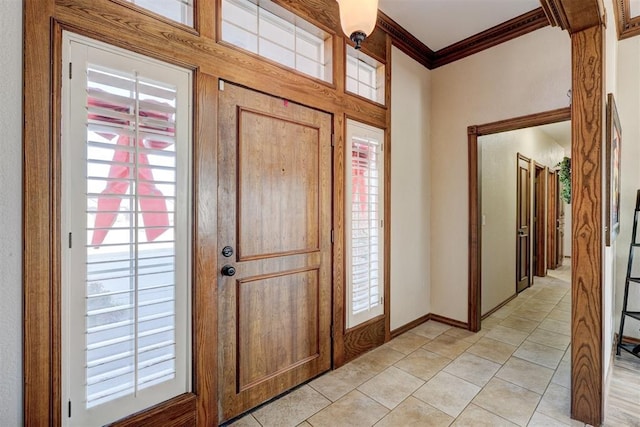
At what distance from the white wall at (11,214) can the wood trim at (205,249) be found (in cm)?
69

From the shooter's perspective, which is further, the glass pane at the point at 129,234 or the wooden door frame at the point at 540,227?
the wooden door frame at the point at 540,227

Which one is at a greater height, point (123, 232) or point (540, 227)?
point (123, 232)

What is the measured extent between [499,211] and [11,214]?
14.8 ft

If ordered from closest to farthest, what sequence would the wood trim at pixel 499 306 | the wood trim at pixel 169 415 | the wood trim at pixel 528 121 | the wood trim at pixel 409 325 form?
1. the wood trim at pixel 169 415
2. the wood trim at pixel 528 121
3. the wood trim at pixel 409 325
4. the wood trim at pixel 499 306

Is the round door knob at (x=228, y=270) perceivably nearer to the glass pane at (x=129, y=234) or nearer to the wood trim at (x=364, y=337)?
the glass pane at (x=129, y=234)

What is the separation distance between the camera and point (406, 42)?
3.10m

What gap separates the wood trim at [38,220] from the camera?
4.00 feet

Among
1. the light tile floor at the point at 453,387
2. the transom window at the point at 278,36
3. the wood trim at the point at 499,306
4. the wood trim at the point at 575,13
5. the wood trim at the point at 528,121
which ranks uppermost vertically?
the transom window at the point at 278,36

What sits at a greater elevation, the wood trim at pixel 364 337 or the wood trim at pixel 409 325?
the wood trim at pixel 364 337

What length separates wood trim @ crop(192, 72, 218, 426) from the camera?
5.50 ft

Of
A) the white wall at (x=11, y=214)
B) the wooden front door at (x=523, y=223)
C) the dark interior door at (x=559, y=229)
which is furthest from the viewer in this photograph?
the dark interior door at (x=559, y=229)

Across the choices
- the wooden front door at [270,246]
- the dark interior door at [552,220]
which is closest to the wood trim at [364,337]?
the wooden front door at [270,246]

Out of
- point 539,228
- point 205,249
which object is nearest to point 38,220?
point 205,249

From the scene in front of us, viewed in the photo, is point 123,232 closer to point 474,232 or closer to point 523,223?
point 474,232
